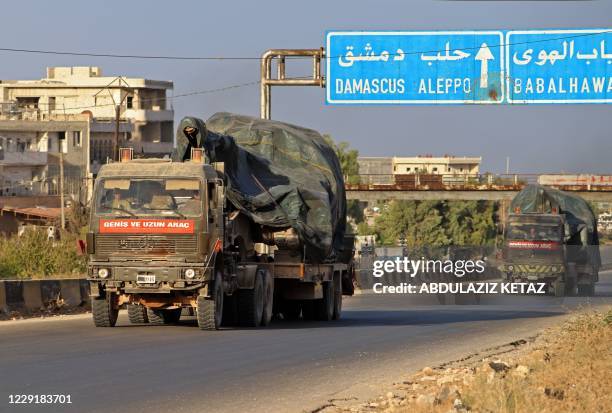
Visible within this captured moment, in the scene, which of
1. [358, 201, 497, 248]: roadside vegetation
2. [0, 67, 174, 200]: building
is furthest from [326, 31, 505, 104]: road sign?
[358, 201, 497, 248]: roadside vegetation

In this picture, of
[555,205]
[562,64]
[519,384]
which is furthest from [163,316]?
[555,205]

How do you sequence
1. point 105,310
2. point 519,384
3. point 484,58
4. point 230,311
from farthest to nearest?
point 484,58, point 230,311, point 105,310, point 519,384

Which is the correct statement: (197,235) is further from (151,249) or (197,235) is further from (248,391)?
(248,391)

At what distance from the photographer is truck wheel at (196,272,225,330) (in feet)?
65.3

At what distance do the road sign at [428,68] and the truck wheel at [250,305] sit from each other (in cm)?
1612

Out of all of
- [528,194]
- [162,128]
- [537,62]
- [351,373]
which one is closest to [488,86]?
[537,62]

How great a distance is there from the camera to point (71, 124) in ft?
324

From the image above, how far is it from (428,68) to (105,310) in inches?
740

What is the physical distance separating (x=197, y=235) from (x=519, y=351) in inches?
201

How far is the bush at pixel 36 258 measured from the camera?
2883 cm

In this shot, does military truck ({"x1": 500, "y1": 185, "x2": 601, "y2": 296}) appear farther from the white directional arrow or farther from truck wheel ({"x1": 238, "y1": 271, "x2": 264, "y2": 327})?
truck wheel ({"x1": 238, "y1": 271, "x2": 264, "y2": 327})

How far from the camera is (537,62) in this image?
36969 millimetres

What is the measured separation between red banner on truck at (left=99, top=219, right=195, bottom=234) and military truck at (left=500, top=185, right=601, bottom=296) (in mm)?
30631

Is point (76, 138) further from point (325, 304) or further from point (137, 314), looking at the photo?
point (137, 314)
